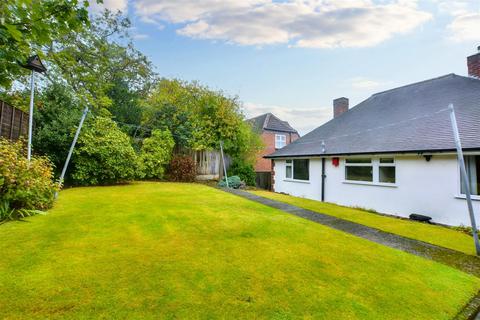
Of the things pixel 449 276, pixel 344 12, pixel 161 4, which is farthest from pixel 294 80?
pixel 449 276

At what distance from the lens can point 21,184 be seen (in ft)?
18.2

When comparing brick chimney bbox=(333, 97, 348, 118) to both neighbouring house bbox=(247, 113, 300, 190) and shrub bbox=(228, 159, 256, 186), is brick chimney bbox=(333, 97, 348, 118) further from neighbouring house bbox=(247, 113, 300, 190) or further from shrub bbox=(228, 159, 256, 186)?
neighbouring house bbox=(247, 113, 300, 190)

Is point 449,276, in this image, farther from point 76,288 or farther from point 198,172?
point 198,172

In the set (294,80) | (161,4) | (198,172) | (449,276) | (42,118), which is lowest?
(449,276)

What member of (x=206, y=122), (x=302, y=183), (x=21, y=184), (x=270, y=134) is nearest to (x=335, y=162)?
(x=302, y=183)

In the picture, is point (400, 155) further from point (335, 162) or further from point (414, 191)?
point (335, 162)

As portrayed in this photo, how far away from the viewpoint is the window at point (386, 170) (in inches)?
359

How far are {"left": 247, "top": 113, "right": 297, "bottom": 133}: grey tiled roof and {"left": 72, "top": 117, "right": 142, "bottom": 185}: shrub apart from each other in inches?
598

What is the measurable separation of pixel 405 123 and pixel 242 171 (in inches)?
386

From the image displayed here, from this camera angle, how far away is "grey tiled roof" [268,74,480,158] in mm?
8125

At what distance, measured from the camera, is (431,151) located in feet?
25.0

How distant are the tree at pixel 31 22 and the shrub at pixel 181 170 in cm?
1164

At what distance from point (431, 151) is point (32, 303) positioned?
9570 mm

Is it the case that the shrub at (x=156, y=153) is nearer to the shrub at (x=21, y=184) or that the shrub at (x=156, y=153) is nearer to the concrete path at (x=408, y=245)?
the shrub at (x=21, y=184)
